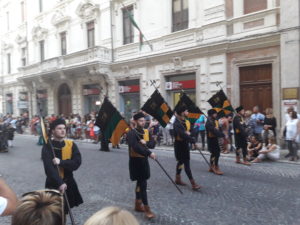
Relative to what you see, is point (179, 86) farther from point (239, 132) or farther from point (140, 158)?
point (140, 158)

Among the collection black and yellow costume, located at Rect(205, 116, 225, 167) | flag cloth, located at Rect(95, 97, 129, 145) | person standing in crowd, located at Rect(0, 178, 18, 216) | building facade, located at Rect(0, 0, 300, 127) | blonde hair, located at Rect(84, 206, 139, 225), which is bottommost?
black and yellow costume, located at Rect(205, 116, 225, 167)

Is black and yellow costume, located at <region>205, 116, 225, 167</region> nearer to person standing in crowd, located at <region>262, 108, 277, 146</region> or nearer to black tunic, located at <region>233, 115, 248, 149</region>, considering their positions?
black tunic, located at <region>233, 115, 248, 149</region>

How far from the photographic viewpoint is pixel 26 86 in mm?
26109

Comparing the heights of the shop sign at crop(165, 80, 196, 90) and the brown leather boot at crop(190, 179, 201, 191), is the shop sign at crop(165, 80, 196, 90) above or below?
above

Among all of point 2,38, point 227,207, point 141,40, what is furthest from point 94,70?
point 2,38

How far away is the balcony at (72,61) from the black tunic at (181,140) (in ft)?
42.3

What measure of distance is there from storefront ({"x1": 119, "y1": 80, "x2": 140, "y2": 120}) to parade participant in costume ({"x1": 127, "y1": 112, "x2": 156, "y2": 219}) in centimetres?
1273

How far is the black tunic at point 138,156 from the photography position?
4.62 m

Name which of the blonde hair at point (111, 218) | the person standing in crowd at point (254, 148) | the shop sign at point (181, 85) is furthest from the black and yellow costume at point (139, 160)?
the shop sign at point (181, 85)

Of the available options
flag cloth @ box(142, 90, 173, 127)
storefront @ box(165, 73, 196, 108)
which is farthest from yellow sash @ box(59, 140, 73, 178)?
storefront @ box(165, 73, 196, 108)

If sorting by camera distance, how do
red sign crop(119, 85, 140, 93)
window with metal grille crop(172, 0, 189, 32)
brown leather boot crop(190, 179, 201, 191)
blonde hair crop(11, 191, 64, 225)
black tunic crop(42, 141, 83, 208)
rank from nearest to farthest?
blonde hair crop(11, 191, 64, 225) < black tunic crop(42, 141, 83, 208) < brown leather boot crop(190, 179, 201, 191) < window with metal grille crop(172, 0, 189, 32) < red sign crop(119, 85, 140, 93)

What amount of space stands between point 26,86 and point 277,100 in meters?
22.3

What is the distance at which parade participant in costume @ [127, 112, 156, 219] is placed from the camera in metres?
4.59

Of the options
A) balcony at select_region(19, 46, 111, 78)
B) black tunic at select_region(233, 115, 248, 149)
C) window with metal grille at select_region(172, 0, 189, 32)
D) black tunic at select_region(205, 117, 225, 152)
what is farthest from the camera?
balcony at select_region(19, 46, 111, 78)
